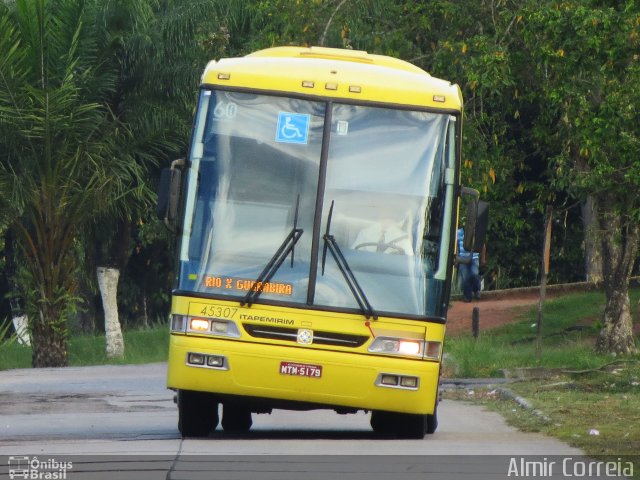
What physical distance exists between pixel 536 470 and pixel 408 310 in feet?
7.47

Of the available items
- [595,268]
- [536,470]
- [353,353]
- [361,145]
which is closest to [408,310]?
[353,353]

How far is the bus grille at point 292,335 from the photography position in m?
11.8

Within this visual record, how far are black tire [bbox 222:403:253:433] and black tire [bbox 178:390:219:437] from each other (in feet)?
3.82

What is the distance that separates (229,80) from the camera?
40.4ft

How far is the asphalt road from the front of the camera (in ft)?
32.7

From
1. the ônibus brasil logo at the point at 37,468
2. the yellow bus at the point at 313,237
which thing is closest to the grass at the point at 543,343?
the yellow bus at the point at 313,237

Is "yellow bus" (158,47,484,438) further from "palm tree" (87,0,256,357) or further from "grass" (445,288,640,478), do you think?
"palm tree" (87,0,256,357)

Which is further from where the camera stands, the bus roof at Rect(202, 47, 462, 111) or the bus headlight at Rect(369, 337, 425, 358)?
the bus roof at Rect(202, 47, 462, 111)

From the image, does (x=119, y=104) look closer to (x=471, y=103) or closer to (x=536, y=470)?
(x=471, y=103)

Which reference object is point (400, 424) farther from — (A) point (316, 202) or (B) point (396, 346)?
(A) point (316, 202)

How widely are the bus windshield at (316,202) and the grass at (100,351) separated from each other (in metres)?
16.7

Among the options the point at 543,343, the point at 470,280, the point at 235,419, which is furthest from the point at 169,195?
the point at 470,280

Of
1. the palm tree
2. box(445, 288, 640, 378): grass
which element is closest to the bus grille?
box(445, 288, 640, 378): grass

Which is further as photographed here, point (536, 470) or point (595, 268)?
point (595, 268)
